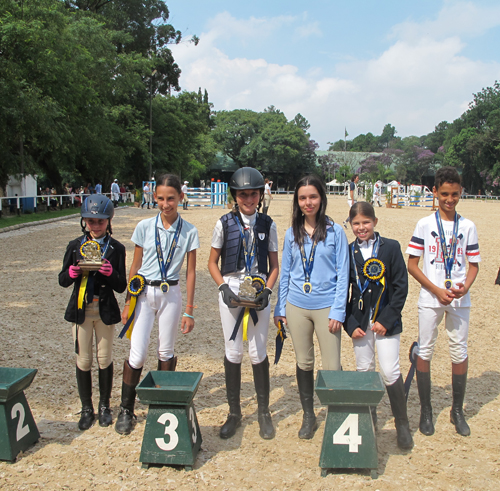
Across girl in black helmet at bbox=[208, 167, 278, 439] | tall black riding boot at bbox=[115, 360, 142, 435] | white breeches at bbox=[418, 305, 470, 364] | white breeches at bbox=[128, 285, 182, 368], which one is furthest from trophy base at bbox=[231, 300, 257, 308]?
white breeches at bbox=[418, 305, 470, 364]

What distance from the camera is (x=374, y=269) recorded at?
3328 millimetres

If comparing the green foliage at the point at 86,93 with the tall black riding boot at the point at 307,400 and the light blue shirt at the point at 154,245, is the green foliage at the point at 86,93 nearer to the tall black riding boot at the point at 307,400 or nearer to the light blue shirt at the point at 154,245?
the light blue shirt at the point at 154,245

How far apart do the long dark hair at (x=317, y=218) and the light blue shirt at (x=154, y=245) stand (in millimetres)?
763

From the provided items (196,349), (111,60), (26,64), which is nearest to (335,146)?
(111,60)

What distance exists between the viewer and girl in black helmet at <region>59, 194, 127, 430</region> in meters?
3.56

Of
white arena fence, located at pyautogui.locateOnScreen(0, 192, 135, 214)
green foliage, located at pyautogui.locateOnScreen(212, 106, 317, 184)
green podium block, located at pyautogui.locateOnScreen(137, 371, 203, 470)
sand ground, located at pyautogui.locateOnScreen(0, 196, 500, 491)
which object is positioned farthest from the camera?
green foliage, located at pyautogui.locateOnScreen(212, 106, 317, 184)

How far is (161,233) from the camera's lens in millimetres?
3607

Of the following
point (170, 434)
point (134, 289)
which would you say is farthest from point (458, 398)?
point (134, 289)

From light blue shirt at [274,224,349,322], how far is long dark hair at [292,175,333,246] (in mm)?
40

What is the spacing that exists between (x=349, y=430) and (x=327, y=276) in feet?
3.27

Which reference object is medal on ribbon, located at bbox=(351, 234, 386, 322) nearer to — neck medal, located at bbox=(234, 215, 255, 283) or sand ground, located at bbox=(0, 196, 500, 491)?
neck medal, located at bbox=(234, 215, 255, 283)

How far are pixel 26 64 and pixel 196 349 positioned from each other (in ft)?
59.0

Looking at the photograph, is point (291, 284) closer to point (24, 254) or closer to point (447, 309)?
point (447, 309)

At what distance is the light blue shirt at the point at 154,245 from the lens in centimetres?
355
